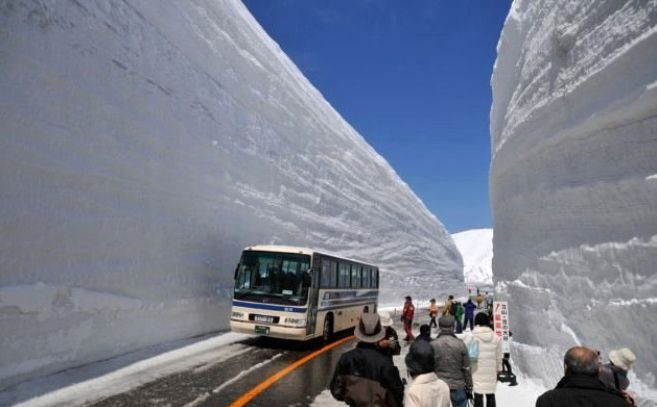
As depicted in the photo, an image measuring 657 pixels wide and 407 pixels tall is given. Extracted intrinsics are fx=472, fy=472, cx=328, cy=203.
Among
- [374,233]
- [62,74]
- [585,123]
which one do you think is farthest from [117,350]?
[374,233]

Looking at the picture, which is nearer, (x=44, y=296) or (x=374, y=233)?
(x=44, y=296)

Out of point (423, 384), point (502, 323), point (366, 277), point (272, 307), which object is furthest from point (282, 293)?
point (423, 384)

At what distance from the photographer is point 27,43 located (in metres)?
8.86

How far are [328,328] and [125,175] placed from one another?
24.7 feet

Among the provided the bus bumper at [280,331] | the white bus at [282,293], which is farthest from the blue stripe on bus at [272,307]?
the bus bumper at [280,331]

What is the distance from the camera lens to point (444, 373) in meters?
5.12

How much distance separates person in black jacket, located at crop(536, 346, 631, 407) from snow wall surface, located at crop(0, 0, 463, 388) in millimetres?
7978

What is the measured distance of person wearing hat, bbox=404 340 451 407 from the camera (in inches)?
133

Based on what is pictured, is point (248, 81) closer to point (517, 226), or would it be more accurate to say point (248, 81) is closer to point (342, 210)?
point (342, 210)

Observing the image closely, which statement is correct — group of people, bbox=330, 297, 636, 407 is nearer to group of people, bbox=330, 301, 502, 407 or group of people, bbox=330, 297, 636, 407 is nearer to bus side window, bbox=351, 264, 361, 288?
group of people, bbox=330, 301, 502, 407

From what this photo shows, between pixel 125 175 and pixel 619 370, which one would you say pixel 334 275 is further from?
pixel 619 370

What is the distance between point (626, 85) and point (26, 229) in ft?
31.8

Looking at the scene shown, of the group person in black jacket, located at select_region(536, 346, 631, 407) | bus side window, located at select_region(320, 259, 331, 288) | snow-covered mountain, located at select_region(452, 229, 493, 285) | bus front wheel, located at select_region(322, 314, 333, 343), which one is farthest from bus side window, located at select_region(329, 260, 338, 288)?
snow-covered mountain, located at select_region(452, 229, 493, 285)

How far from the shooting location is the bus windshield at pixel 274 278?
12.6 meters
